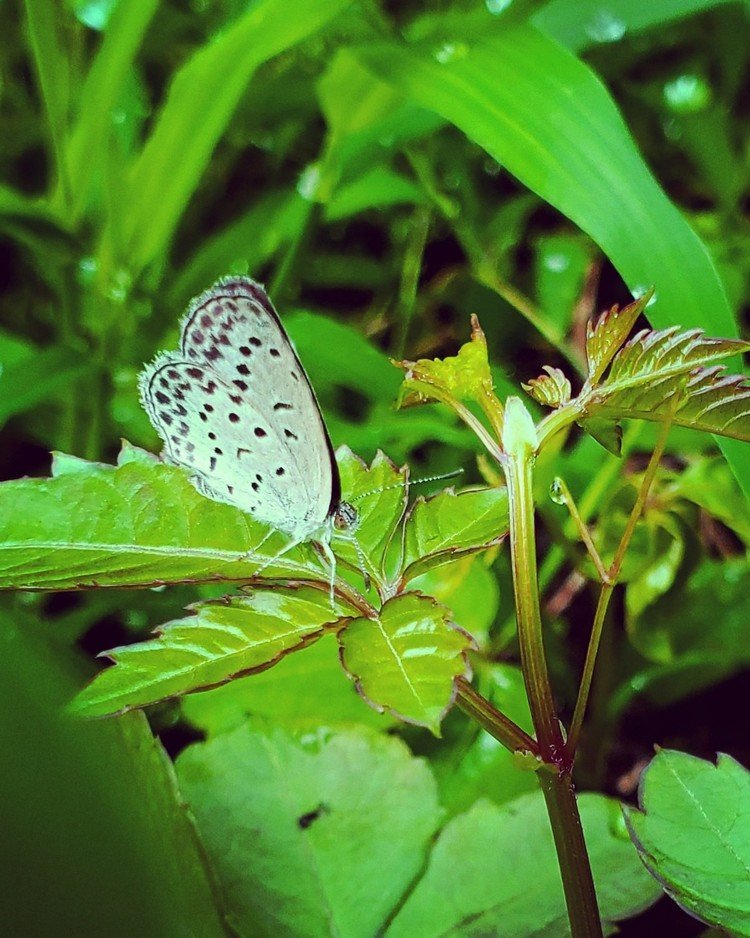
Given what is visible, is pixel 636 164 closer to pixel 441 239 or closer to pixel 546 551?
pixel 546 551

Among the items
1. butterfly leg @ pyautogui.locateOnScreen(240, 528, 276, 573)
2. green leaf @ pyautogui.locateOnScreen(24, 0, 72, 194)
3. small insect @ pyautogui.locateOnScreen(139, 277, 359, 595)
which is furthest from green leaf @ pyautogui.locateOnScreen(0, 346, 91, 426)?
butterfly leg @ pyautogui.locateOnScreen(240, 528, 276, 573)

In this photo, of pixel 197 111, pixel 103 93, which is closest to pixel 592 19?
pixel 197 111

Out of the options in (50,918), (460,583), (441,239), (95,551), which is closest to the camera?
(50,918)

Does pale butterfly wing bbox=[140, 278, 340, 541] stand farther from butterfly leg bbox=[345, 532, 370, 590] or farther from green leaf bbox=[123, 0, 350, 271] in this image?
green leaf bbox=[123, 0, 350, 271]

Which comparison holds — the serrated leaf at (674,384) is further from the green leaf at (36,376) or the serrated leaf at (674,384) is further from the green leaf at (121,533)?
the green leaf at (36,376)

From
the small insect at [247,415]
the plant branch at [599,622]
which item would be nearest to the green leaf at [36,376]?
the small insect at [247,415]

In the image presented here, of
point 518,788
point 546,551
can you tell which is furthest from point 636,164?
point 518,788

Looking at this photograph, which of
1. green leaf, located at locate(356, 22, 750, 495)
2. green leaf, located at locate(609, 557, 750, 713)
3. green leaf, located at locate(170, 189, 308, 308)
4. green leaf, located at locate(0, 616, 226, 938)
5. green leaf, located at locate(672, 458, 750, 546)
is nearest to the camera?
green leaf, located at locate(0, 616, 226, 938)
